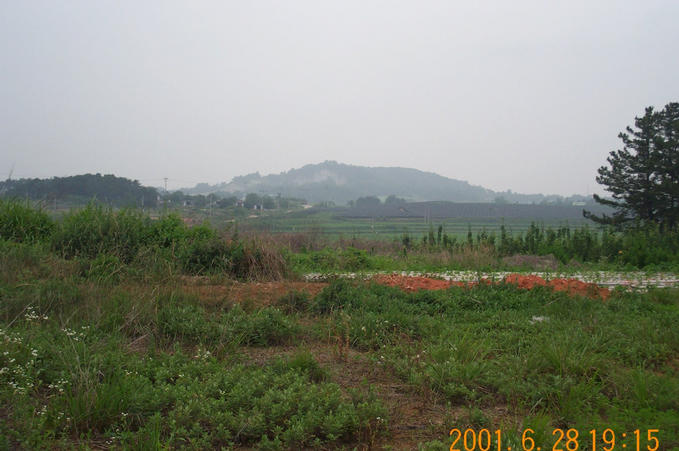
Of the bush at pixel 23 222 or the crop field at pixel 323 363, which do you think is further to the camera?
the bush at pixel 23 222

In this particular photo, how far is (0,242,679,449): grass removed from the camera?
3.09 metres

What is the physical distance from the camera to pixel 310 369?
13.3ft

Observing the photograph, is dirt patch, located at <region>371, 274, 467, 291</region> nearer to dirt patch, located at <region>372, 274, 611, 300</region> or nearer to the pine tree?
dirt patch, located at <region>372, 274, 611, 300</region>

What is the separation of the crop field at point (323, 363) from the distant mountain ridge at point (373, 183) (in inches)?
2915

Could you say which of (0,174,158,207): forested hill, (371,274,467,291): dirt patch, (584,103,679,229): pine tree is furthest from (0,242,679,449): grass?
(584,103,679,229): pine tree

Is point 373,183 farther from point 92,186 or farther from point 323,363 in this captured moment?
point 323,363

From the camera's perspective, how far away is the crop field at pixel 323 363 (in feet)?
10.1

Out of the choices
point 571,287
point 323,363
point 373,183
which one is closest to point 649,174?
point 571,287

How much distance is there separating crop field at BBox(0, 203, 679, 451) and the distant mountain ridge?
74.0m

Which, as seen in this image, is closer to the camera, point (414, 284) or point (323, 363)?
point (323, 363)
